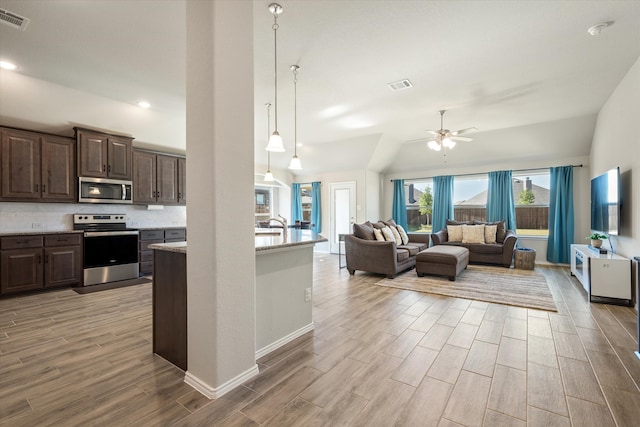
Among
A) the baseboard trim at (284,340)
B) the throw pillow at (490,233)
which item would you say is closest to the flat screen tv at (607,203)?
the throw pillow at (490,233)

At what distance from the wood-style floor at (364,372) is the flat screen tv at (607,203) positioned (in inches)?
49.8

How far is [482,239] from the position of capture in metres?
6.40

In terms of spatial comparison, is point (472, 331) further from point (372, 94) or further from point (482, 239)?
point (482, 239)

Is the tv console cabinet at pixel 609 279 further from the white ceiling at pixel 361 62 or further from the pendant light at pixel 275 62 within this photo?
the pendant light at pixel 275 62

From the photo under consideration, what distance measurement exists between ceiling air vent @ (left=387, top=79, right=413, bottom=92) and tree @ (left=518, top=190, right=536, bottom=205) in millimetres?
4967

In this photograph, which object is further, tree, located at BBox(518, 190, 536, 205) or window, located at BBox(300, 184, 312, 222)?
window, located at BBox(300, 184, 312, 222)

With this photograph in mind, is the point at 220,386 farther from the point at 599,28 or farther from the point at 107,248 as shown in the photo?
the point at 599,28

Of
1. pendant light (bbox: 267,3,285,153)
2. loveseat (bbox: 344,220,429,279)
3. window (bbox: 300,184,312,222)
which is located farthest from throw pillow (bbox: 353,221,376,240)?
window (bbox: 300,184,312,222)

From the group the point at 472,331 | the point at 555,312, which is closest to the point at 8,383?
the point at 472,331

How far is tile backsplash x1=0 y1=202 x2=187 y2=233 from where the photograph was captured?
166 inches

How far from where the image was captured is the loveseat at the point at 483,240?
19.5 ft

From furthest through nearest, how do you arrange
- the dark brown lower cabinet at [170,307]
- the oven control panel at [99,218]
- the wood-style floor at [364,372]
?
1. the oven control panel at [99,218]
2. the dark brown lower cabinet at [170,307]
3. the wood-style floor at [364,372]

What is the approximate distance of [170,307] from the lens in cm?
225

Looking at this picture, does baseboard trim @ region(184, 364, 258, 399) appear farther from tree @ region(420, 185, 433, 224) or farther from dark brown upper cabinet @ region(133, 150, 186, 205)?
tree @ region(420, 185, 433, 224)
